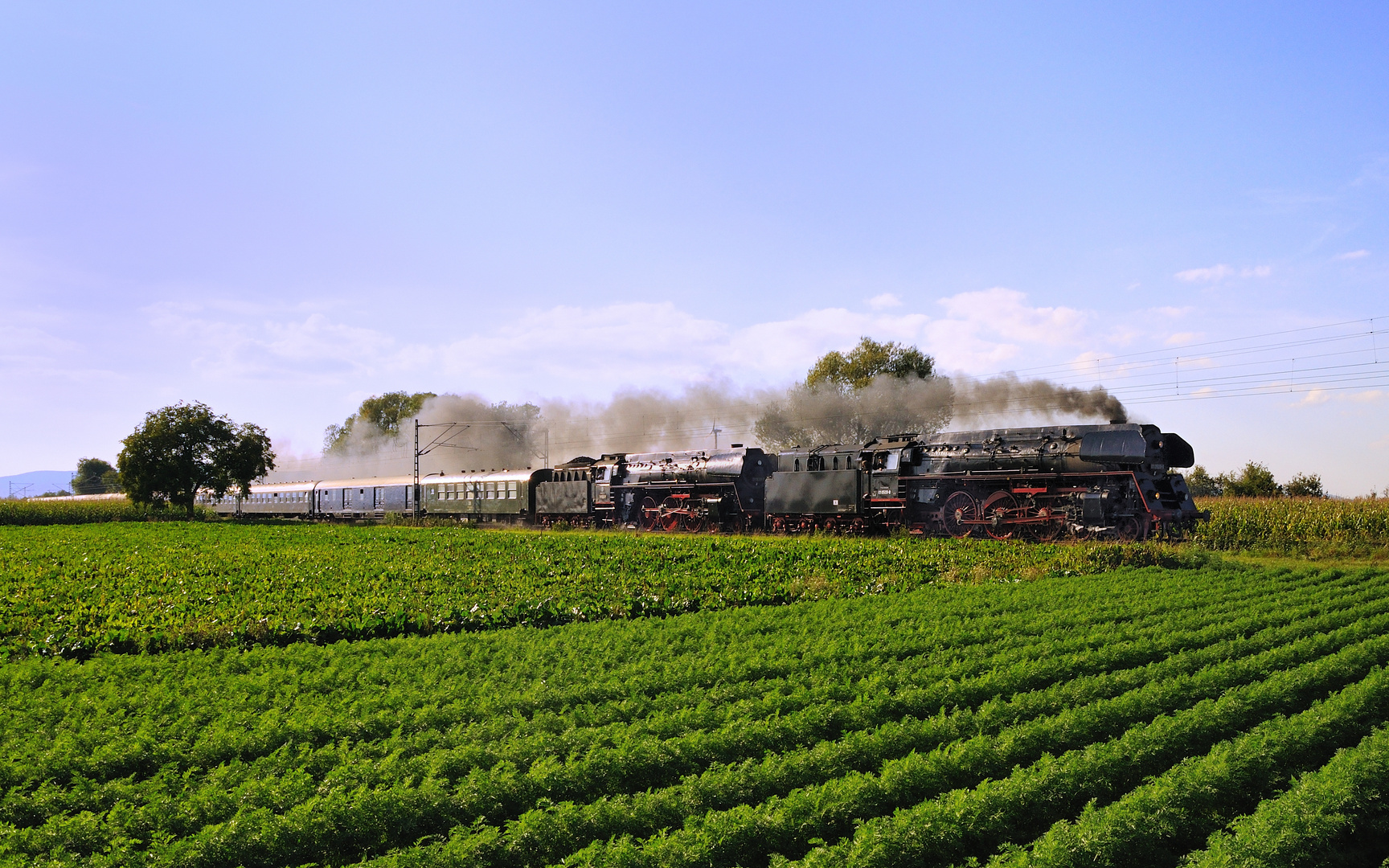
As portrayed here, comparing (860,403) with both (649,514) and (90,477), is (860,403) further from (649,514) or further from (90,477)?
(90,477)

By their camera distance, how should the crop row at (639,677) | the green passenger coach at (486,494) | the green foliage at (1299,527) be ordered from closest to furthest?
the crop row at (639,677)
the green foliage at (1299,527)
the green passenger coach at (486,494)

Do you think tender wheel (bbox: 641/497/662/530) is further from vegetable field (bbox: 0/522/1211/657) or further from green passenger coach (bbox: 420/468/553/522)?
vegetable field (bbox: 0/522/1211/657)

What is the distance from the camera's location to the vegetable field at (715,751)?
5699 millimetres

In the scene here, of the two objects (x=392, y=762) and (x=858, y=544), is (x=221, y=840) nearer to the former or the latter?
(x=392, y=762)

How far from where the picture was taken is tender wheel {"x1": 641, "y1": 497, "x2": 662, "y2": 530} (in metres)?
38.0

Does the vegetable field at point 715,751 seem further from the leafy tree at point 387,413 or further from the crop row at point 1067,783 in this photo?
the leafy tree at point 387,413

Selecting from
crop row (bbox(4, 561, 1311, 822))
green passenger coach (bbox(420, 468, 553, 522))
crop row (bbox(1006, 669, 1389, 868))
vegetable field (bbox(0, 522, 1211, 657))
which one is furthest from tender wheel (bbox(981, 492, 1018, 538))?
green passenger coach (bbox(420, 468, 553, 522))

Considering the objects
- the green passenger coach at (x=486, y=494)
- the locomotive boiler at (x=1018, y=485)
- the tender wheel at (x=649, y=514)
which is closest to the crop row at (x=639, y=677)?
the locomotive boiler at (x=1018, y=485)

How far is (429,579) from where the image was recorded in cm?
1894

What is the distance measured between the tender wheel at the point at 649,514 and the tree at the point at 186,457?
34.1m

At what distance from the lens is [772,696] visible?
8.48 metres

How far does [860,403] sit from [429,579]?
1615 inches

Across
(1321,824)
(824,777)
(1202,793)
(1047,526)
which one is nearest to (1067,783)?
(1202,793)

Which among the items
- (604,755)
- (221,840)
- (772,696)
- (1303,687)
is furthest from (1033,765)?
(221,840)
